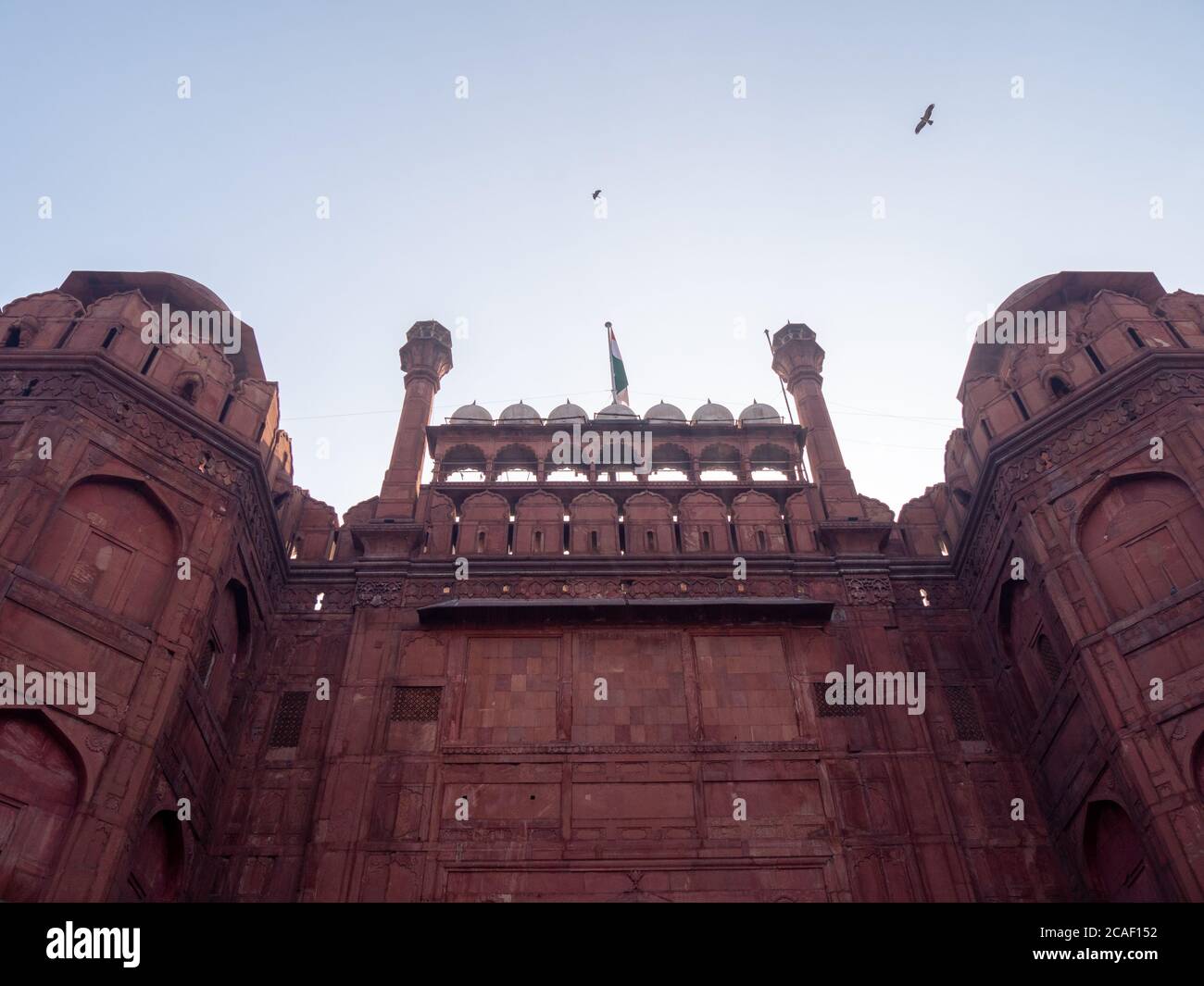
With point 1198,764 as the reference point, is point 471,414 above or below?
above

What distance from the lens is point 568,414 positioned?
27.7 metres

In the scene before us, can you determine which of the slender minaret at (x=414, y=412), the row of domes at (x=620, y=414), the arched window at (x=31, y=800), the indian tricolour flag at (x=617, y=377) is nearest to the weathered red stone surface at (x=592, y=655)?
the arched window at (x=31, y=800)

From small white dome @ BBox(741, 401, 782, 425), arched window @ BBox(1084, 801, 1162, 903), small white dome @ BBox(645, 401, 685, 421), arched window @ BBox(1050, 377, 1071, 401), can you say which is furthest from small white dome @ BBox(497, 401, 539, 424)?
arched window @ BBox(1084, 801, 1162, 903)

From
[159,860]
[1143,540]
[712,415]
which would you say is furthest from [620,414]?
[159,860]

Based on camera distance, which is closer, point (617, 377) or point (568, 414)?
point (568, 414)

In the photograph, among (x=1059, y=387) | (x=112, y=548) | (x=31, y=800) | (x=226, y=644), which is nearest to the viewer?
(x=31, y=800)

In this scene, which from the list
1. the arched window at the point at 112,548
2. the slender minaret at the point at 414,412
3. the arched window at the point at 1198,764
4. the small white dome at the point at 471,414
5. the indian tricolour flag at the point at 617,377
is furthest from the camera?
the indian tricolour flag at the point at 617,377

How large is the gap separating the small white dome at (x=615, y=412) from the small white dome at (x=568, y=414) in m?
0.36

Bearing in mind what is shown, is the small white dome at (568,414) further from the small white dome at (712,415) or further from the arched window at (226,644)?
the arched window at (226,644)

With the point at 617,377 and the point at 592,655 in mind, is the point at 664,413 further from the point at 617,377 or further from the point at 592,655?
the point at 592,655

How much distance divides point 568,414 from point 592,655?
8.43m

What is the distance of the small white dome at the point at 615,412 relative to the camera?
27.6 metres
